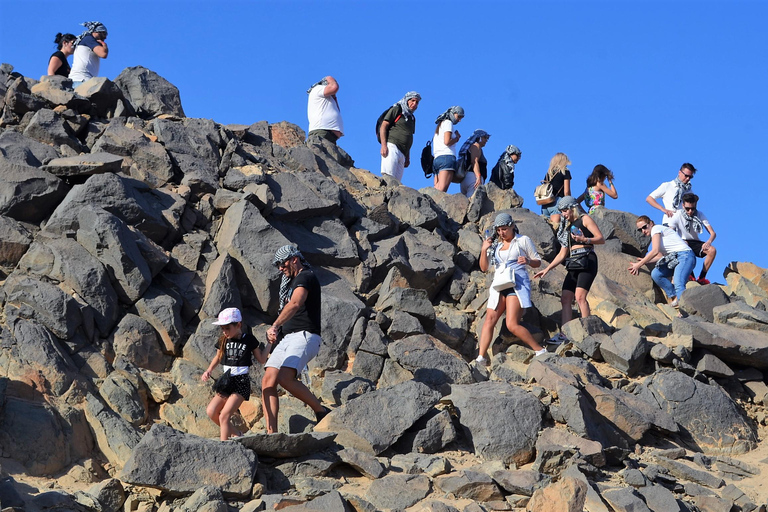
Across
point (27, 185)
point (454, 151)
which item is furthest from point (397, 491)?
point (454, 151)

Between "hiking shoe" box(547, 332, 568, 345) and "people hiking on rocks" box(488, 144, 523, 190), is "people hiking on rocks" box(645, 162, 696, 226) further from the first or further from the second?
"hiking shoe" box(547, 332, 568, 345)

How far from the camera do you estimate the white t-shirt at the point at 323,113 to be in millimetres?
16016

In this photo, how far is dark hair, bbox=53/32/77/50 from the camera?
1577cm

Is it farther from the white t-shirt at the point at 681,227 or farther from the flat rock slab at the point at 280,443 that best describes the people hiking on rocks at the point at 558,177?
the flat rock slab at the point at 280,443

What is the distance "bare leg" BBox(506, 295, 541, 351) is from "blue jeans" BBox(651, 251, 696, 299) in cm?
393

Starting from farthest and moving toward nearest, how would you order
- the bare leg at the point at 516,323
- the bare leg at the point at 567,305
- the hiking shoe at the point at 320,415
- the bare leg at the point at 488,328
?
the bare leg at the point at 567,305
the bare leg at the point at 488,328
the bare leg at the point at 516,323
the hiking shoe at the point at 320,415

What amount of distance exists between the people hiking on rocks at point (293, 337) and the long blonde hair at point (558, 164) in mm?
7476

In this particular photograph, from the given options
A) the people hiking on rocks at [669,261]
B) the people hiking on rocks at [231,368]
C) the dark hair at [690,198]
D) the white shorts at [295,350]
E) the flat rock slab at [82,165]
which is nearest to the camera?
the people hiking on rocks at [231,368]

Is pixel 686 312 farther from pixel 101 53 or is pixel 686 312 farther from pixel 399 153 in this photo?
pixel 101 53

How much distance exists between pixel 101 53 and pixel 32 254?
6414 millimetres

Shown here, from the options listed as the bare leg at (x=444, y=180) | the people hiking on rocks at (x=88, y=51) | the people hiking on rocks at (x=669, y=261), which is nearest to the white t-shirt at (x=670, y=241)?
the people hiking on rocks at (x=669, y=261)

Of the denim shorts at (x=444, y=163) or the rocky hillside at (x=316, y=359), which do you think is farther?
the denim shorts at (x=444, y=163)

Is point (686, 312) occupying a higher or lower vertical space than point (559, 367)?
higher

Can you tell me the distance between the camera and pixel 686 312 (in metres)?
13.6
